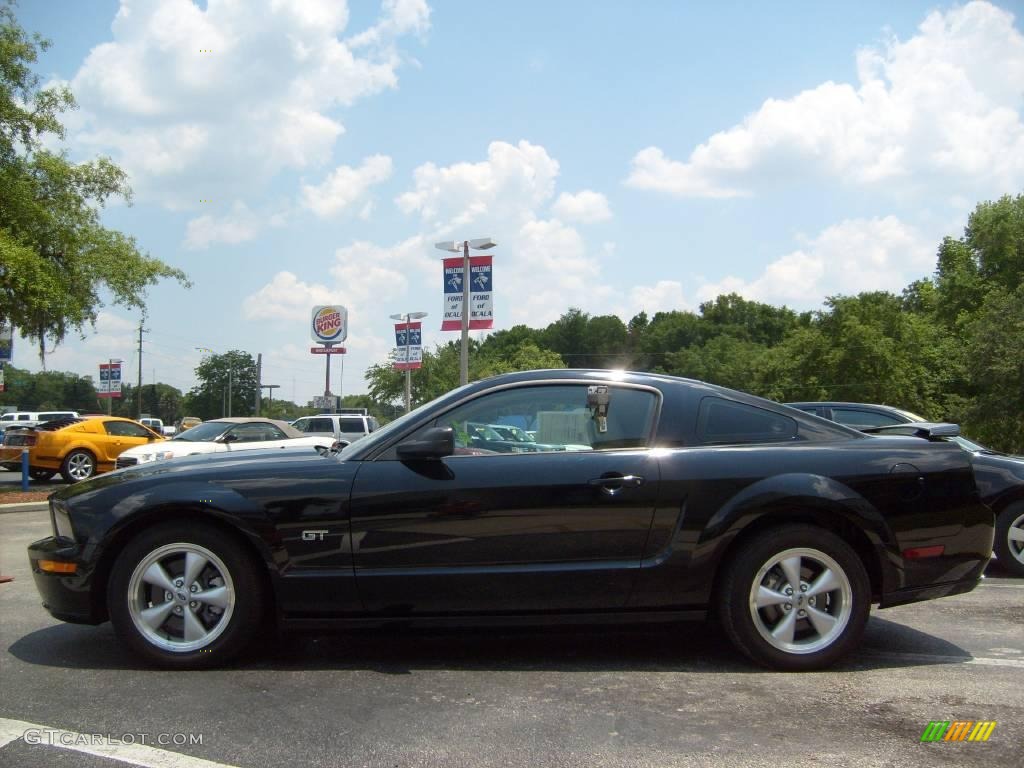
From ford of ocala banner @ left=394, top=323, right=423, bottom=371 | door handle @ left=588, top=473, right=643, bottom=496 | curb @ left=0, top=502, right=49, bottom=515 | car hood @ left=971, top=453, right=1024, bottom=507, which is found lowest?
curb @ left=0, top=502, right=49, bottom=515

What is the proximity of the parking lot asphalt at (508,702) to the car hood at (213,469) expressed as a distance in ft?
2.78

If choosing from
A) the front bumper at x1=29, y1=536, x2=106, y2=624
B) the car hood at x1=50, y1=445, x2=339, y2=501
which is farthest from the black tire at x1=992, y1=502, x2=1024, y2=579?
the front bumper at x1=29, y1=536, x2=106, y2=624

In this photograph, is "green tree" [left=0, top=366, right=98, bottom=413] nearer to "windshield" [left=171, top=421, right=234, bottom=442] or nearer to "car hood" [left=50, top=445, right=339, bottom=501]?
"windshield" [left=171, top=421, right=234, bottom=442]

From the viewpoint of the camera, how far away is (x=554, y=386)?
14.5ft

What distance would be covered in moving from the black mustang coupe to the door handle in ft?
0.03

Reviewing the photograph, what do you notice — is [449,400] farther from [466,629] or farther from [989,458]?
[989,458]

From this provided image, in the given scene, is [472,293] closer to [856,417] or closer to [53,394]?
[856,417]

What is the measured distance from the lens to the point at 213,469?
4.23 meters

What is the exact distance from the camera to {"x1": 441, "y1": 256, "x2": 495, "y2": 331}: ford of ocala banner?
22.5 metres

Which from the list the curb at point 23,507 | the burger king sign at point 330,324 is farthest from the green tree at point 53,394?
the curb at point 23,507

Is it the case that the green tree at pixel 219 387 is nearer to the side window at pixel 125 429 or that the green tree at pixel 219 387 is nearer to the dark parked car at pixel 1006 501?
the side window at pixel 125 429

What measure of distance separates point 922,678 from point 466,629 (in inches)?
84.2

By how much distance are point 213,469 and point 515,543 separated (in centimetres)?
153

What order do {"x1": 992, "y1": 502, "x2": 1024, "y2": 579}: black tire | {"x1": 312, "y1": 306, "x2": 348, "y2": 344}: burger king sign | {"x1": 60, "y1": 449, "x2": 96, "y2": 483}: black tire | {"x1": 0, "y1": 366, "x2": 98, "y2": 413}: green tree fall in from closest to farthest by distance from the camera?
{"x1": 992, "y1": 502, "x2": 1024, "y2": 579}: black tire
{"x1": 60, "y1": 449, "x2": 96, "y2": 483}: black tire
{"x1": 312, "y1": 306, "x2": 348, "y2": 344}: burger king sign
{"x1": 0, "y1": 366, "x2": 98, "y2": 413}: green tree
